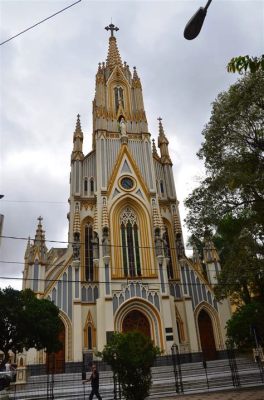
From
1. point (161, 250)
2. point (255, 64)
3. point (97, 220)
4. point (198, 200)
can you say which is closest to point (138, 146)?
point (97, 220)

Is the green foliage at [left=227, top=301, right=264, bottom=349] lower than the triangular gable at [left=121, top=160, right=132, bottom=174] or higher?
lower

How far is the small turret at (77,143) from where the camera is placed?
31.5 metres

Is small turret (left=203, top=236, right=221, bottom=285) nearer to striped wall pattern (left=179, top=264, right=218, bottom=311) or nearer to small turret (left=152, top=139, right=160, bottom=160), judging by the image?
striped wall pattern (left=179, top=264, right=218, bottom=311)

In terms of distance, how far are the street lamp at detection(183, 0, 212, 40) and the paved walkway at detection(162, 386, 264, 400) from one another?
34.2ft

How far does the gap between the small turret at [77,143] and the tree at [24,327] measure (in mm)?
15456

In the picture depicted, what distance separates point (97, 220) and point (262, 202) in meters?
16.1

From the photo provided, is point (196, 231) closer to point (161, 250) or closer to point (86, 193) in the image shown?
point (161, 250)

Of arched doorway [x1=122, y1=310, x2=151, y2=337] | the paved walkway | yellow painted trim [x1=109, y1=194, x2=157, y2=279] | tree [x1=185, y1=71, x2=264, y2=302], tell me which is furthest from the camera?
yellow painted trim [x1=109, y1=194, x2=157, y2=279]

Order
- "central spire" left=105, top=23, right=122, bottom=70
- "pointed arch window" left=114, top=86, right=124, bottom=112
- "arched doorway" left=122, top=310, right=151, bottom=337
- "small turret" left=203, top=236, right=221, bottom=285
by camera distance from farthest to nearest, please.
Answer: "central spire" left=105, top=23, right=122, bottom=70, "pointed arch window" left=114, top=86, right=124, bottom=112, "small turret" left=203, top=236, right=221, bottom=285, "arched doorway" left=122, top=310, right=151, bottom=337

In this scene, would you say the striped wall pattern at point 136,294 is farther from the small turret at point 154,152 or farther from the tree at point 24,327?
the small turret at point 154,152

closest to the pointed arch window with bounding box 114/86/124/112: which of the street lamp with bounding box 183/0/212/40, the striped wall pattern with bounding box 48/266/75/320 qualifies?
the striped wall pattern with bounding box 48/266/75/320

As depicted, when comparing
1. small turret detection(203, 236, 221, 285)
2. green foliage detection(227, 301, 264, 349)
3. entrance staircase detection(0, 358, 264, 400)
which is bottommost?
entrance staircase detection(0, 358, 264, 400)

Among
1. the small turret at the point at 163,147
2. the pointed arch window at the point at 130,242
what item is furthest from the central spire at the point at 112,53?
the pointed arch window at the point at 130,242

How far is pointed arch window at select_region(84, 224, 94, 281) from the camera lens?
25.9 metres
